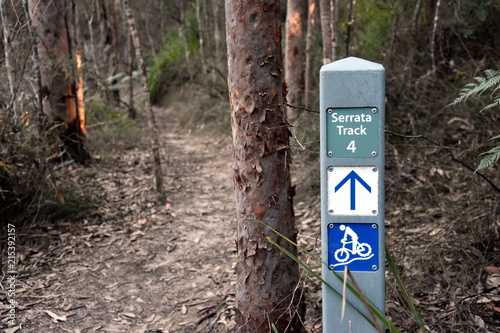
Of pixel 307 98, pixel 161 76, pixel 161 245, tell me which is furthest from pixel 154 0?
pixel 161 245

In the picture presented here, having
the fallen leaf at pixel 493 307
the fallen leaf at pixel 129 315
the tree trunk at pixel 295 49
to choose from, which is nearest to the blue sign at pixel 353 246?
the fallen leaf at pixel 493 307

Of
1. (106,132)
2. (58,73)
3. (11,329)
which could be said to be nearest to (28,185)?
(11,329)

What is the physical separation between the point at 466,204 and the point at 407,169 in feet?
4.35

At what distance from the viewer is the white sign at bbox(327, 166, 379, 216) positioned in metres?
1.95

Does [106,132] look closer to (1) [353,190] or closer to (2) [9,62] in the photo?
(2) [9,62]

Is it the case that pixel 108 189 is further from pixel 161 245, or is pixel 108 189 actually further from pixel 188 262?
pixel 188 262

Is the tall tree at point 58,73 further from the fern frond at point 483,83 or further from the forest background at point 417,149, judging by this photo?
the fern frond at point 483,83

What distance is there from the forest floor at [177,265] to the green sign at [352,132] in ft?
2.52

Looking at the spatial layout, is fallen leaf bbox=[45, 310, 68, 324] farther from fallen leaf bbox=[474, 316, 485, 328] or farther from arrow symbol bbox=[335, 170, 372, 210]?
fallen leaf bbox=[474, 316, 485, 328]

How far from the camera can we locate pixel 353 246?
1.98m

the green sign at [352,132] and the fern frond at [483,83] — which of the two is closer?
the green sign at [352,132]

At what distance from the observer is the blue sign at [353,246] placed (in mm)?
1969

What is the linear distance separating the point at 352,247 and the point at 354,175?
0.30 meters

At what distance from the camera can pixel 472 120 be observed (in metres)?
5.43
